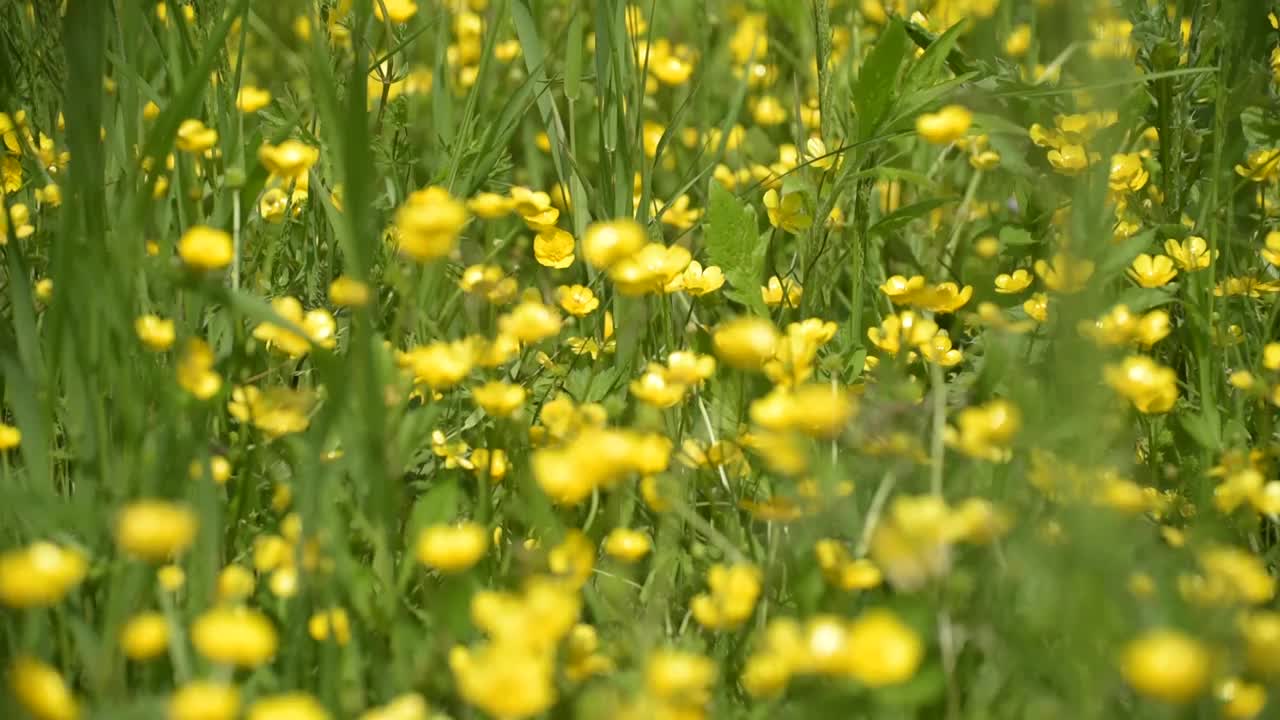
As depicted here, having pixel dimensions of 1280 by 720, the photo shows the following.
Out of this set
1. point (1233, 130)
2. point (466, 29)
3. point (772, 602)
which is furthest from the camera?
point (466, 29)

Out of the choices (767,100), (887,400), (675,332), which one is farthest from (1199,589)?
(767,100)

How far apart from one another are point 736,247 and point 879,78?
33 cm

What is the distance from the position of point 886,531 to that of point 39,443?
0.94m

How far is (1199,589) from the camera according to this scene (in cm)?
115

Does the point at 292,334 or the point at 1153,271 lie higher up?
the point at 292,334

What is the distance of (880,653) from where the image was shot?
3.23 feet

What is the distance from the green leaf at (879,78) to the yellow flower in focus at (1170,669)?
1.17 metres

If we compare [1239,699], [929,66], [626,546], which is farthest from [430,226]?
[929,66]

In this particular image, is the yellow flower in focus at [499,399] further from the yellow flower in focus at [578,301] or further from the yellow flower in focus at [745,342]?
the yellow flower in focus at [578,301]

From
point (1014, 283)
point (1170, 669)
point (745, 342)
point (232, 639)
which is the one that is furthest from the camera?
point (1014, 283)

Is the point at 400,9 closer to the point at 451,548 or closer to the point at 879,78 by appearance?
the point at 879,78

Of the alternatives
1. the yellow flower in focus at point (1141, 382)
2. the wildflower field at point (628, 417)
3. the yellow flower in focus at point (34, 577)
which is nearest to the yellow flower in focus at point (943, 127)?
the wildflower field at point (628, 417)

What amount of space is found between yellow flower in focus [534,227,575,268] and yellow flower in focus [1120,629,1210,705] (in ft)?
3.95

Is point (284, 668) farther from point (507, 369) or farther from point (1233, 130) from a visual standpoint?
point (1233, 130)
